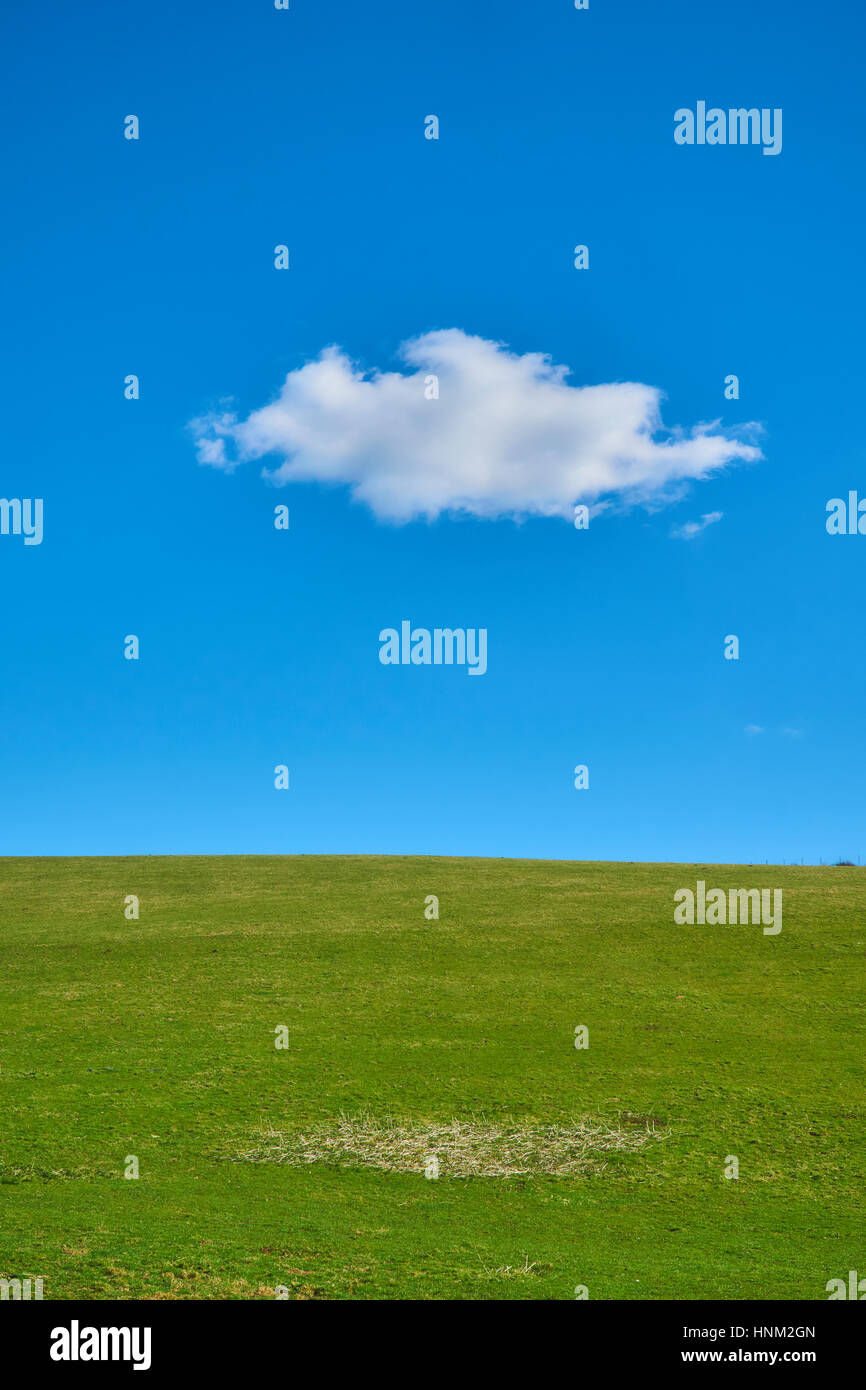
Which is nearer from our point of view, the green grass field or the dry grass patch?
the green grass field

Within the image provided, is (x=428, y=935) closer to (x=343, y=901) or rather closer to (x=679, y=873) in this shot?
(x=343, y=901)

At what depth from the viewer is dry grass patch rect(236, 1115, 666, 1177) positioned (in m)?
15.4

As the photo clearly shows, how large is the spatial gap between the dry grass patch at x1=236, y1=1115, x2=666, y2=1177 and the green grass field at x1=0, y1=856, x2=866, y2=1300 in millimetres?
87

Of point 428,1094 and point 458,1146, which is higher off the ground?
point 428,1094

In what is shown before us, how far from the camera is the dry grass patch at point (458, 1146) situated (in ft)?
50.4

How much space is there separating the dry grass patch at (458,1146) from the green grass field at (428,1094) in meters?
0.09

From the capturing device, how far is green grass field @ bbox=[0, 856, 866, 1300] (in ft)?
39.1

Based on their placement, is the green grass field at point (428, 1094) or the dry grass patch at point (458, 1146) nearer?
the green grass field at point (428, 1094)

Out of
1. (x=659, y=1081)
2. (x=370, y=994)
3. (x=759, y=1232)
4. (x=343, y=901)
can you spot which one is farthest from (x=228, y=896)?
(x=759, y=1232)

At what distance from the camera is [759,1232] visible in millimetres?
13281

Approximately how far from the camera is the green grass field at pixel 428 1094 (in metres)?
11.9

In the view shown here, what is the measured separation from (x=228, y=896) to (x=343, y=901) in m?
4.82

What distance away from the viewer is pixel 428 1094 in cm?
1802

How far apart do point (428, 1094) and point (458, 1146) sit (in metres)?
2.11
